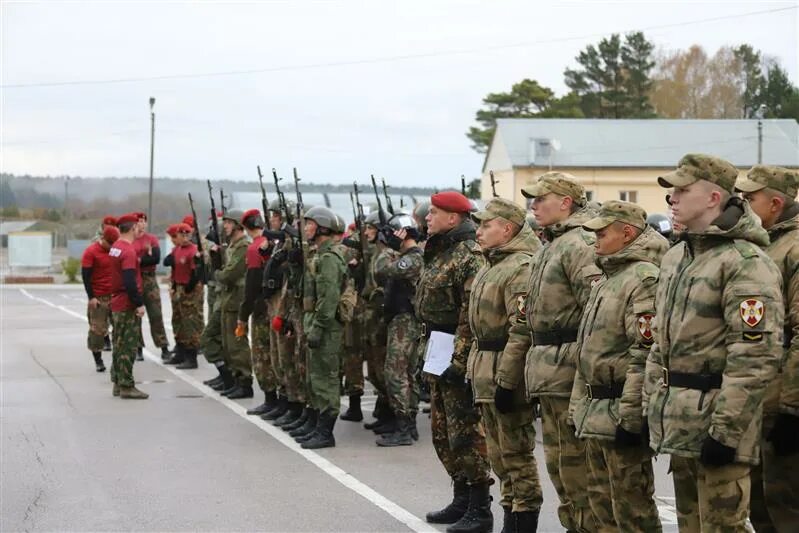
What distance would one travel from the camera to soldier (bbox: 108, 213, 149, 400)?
43.3ft

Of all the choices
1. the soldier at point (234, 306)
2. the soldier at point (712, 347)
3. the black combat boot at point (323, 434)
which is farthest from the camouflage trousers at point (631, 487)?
the soldier at point (234, 306)

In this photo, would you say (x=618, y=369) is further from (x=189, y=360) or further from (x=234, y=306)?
(x=189, y=360)

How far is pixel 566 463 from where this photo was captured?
20.2 ft

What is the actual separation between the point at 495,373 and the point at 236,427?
5.24 metres

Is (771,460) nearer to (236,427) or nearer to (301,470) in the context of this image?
(301,470)

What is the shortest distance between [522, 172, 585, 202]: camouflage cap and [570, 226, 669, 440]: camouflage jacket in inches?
32.2

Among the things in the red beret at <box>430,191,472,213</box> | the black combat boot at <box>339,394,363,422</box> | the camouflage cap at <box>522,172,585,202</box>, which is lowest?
the black combat boot at <box>339,394,363,422</box>

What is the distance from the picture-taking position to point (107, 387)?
573 inches

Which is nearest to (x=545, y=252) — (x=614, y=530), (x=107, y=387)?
(x=614, y=530)

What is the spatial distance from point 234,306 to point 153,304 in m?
4.40

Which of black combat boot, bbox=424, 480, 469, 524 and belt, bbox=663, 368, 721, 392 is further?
black combat boot, bbox=424, 480, 469, 524

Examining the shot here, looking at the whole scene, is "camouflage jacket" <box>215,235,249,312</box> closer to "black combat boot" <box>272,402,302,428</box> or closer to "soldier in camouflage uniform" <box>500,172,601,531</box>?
"black combat boot" <box>272,402,302,428</box>

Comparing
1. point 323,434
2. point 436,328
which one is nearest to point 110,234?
point 323,434

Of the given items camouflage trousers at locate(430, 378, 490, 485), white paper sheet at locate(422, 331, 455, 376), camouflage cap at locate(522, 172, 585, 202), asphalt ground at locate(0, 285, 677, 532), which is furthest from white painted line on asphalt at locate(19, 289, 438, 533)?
camouflage cap at locate(522, 172, 585, 202)
